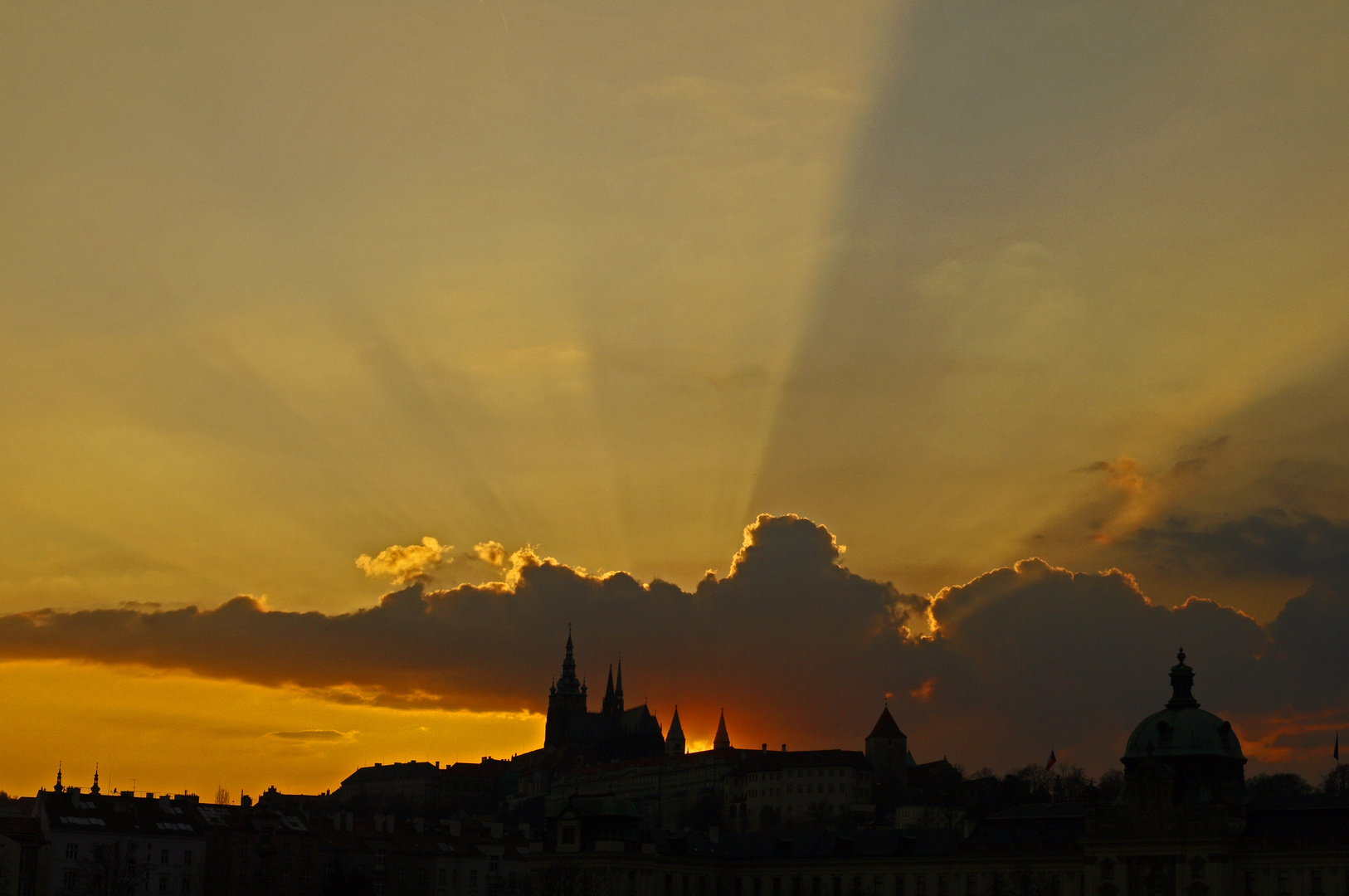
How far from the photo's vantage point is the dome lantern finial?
470ft

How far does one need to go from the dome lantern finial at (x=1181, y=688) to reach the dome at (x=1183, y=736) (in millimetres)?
69

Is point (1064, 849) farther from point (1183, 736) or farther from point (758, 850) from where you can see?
point (758, 850)

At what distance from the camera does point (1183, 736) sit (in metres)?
139

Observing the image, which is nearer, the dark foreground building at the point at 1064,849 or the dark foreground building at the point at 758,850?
the dark foreground building at the point at 1064,849

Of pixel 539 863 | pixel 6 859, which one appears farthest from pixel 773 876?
pixel 6 859

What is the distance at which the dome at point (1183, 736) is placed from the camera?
138375 millimetres

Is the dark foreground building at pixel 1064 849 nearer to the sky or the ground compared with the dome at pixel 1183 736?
nearer to the ground

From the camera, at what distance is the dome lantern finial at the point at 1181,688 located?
143 metres

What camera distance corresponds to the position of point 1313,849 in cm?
12594

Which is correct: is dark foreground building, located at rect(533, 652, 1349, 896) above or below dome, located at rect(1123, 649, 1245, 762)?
below

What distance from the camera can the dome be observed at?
5448 inches

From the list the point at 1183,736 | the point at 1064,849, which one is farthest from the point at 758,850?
the point at 1183,736

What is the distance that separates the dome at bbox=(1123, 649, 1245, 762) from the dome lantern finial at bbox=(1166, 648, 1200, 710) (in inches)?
2.7

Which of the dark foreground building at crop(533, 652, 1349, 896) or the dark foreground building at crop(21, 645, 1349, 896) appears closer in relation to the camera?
the dark foreground building at crop(533, 652, 1349, 896)
